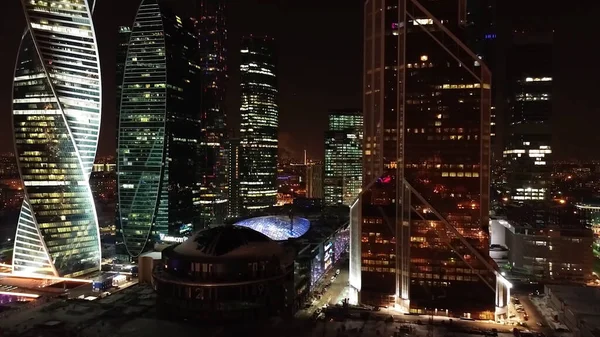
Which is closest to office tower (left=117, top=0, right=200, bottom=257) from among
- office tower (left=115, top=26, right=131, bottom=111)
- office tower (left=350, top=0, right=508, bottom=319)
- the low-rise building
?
office tower (left=115, top=26, right=131, bottom=111)

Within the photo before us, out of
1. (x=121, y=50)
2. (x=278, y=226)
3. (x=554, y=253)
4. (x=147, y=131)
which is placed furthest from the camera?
(x=121, y=50)

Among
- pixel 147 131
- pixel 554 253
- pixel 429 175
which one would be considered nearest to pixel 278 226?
pixel 147 131

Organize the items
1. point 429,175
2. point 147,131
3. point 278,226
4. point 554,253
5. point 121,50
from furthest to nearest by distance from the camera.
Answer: point 121,50 < point 147,131 < point 278,226 < point 554,253 < point 429,175

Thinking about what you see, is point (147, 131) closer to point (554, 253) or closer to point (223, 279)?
point (223, 279)

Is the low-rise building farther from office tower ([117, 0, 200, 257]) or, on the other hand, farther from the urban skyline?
office tower ([117, 0, 200, 257])

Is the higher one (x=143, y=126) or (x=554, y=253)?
(x=143, y=126)

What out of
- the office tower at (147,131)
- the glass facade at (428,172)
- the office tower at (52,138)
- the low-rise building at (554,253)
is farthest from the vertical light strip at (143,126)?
the low-rise building at (554,253)
